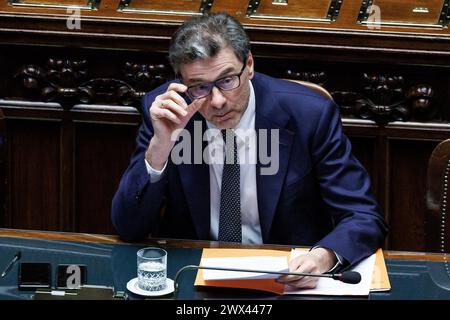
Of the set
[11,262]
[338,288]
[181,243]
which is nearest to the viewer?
[338,288]

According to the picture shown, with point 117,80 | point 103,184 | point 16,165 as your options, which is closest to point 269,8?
point 117,80

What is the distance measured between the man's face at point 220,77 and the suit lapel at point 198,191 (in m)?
0.11

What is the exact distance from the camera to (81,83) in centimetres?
333

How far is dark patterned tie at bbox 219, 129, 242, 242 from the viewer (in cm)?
236

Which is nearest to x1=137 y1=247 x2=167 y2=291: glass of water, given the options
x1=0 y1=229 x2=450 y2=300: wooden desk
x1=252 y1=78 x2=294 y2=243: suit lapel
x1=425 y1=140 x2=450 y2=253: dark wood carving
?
x1=0 y1=229 x2=450 y2=300: wooden desk

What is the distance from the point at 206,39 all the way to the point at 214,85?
0.11m

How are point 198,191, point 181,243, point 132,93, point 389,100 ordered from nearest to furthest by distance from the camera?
point 181,243 → point 198,191 → point 389,100 → point 132,93

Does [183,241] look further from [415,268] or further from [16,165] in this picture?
[16,165]

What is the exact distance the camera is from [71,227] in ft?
11.3

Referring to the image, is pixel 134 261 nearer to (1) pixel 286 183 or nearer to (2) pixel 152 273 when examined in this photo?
(2) pixel 152 273

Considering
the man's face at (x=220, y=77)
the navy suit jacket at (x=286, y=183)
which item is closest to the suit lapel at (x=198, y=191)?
the navy suit jacket at (x=286, y=183)

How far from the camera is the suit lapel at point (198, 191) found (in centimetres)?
237

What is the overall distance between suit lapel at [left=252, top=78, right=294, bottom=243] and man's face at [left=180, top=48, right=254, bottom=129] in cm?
9

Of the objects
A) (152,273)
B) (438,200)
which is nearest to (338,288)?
(152,273)
